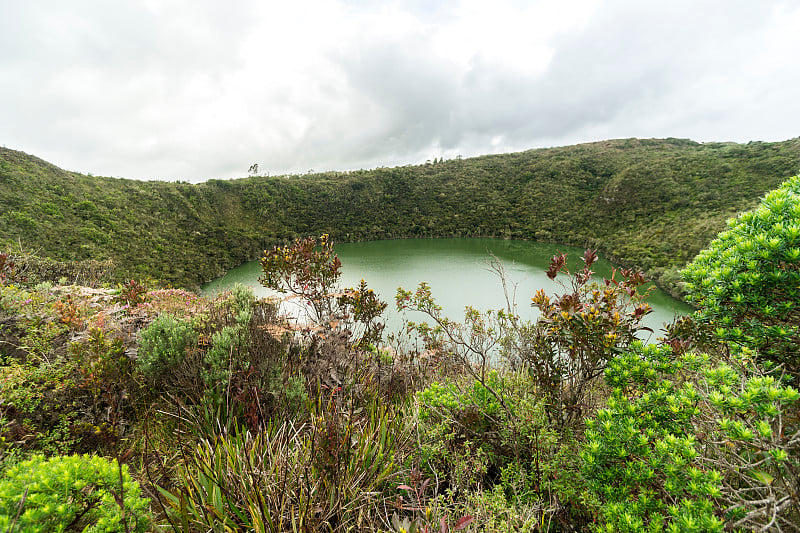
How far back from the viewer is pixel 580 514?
159 cm

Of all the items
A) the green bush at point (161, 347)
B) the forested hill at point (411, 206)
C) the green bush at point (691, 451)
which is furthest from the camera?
the forested hill at point (411, 206)

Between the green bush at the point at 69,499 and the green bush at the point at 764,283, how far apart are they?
2634 millimetres

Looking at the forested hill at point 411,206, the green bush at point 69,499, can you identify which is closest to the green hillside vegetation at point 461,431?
the green bush at point 69,499

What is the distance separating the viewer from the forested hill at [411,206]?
41.4 ft

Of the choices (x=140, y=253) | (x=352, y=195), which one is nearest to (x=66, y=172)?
(x=140, y=253)

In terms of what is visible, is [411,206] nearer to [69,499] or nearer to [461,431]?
[461,431]

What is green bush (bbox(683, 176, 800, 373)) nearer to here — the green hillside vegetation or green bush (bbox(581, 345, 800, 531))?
the green hillside vegetation

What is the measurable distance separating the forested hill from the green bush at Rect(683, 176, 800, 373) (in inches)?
484

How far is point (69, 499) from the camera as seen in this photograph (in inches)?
37.1

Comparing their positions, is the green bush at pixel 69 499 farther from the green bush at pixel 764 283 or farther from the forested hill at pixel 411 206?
the forested hill at pixel 411 206

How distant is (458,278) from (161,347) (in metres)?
10.3

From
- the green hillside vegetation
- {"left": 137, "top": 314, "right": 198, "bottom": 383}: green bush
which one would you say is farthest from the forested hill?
the green hillside vegetation

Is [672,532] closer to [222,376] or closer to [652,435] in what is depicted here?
[652,435]

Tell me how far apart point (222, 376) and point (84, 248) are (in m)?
14.6
